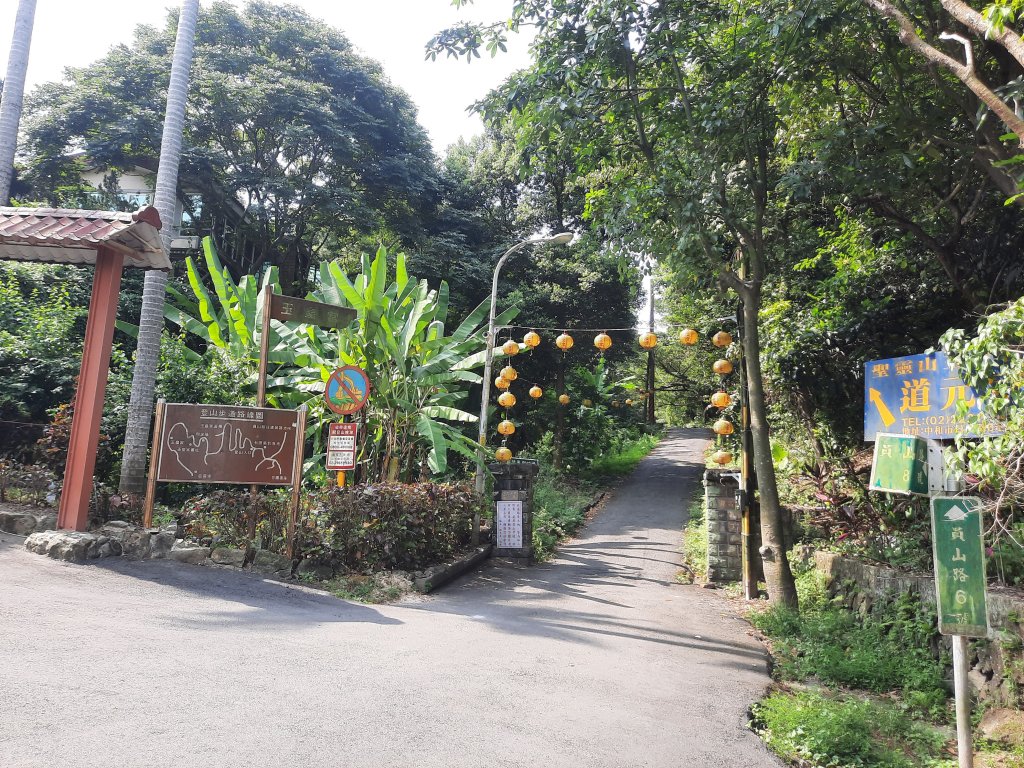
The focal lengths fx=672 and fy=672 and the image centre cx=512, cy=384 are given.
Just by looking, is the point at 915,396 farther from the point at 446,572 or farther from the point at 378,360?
the point at 378,360

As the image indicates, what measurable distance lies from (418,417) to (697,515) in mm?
9087

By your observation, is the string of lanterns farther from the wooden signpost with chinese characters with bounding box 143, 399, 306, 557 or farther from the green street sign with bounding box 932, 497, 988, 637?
the green street sign with bounding box 932, 497, 988, 637

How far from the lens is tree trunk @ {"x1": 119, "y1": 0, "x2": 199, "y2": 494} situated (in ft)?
33.0

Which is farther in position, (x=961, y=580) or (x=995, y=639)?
(x=995, y=639)

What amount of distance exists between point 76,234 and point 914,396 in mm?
10423

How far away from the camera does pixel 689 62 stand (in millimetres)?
9695

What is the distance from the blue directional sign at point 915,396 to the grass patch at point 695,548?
4027 millimetres

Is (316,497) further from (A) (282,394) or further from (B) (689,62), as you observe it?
(B) (689,62)

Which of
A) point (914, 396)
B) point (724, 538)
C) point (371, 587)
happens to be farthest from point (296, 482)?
point (914, 396)

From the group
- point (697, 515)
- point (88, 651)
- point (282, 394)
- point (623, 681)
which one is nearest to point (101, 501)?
point (282, 394)

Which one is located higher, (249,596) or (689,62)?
(689,62)

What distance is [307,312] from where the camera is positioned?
10133mm

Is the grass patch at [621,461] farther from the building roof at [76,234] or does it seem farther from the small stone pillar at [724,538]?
the building roof at [76,234]

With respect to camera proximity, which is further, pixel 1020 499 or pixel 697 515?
pixel 697 515
